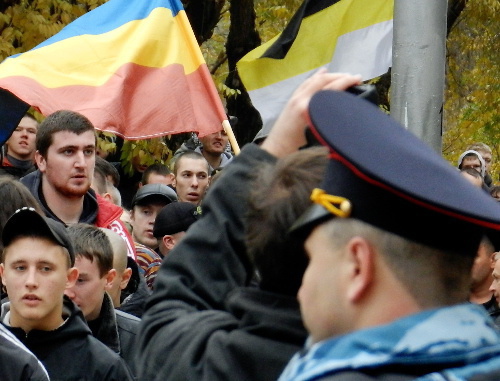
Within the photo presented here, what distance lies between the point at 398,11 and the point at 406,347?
3699mm

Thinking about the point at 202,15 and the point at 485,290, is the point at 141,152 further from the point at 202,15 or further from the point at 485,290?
the point at 485,290

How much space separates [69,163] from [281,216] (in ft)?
13.6

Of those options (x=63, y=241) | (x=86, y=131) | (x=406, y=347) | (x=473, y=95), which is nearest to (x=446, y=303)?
(x=406, y=347)

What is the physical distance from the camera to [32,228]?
4.23m

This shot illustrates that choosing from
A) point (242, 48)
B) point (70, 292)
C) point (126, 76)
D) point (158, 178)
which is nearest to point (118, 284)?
point (70, 292)

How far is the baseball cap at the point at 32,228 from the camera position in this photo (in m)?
4.19

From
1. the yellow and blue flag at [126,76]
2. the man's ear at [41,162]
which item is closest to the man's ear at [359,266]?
the man's ear at [41,162]

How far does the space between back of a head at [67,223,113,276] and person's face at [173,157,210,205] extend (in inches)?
144

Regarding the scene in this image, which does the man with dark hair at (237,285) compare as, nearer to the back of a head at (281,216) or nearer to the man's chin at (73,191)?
the back of a head at (281,216)

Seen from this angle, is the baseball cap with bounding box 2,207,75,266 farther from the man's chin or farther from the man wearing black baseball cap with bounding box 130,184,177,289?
the man wearing black baseball cap with bounding box 130,184,177,289

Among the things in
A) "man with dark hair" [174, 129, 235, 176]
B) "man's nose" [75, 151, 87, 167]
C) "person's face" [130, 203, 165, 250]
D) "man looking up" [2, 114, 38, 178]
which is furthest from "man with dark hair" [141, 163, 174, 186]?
"man's nose" [75, 151, 87, 167]

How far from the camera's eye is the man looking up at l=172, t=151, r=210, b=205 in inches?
339

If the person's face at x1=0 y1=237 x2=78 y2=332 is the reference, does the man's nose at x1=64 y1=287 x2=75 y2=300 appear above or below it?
below

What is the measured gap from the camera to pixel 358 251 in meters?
1.57
